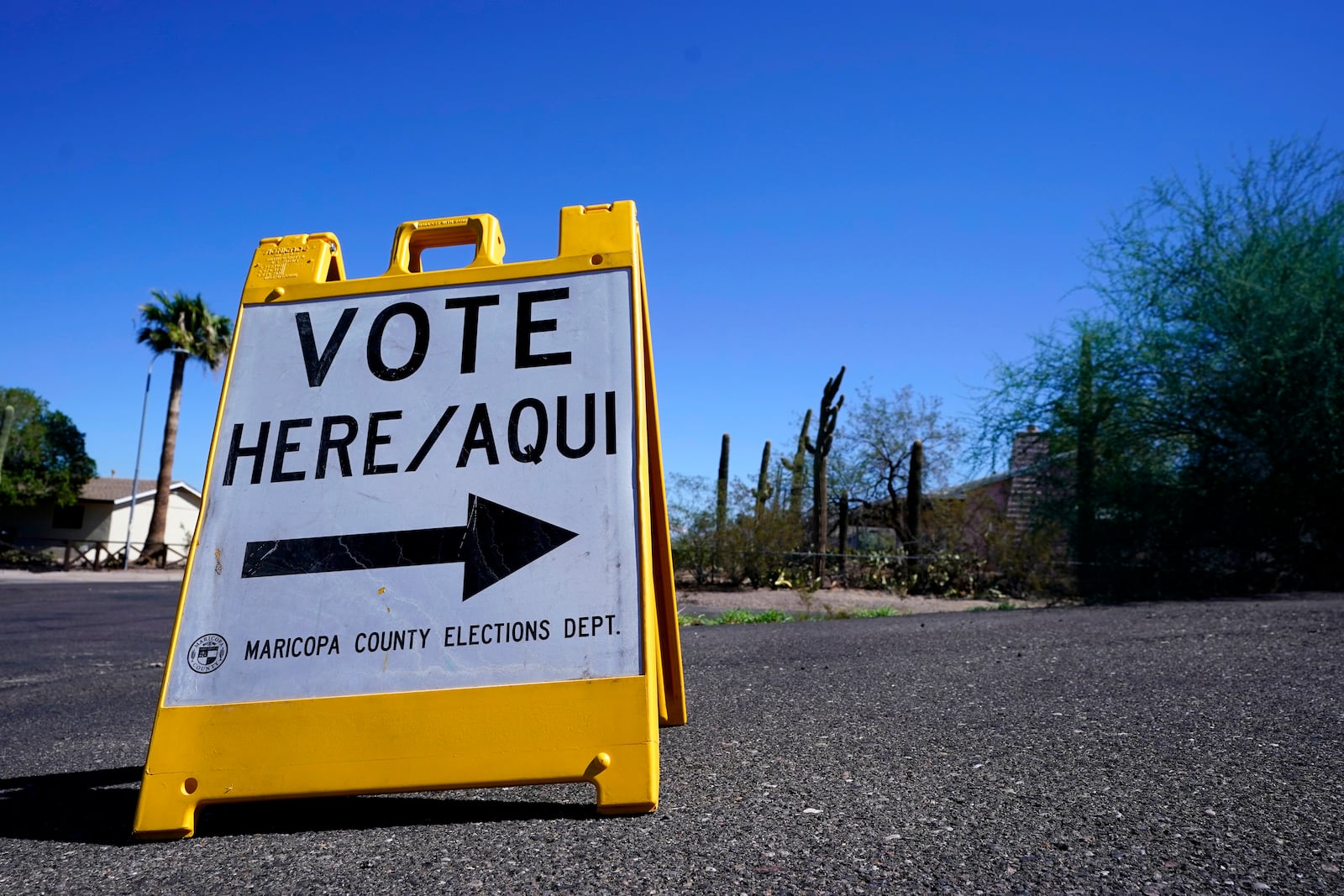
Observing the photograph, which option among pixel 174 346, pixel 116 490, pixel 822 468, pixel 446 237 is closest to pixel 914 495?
pixel 822 468

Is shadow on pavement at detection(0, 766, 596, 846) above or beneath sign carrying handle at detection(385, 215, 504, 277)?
beneath

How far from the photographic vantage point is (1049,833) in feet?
7.63

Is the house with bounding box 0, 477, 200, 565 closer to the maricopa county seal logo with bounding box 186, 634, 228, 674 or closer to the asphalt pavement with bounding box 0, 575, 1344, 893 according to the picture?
the asphalt pavement with bounding box 0, 575, 1344, 893

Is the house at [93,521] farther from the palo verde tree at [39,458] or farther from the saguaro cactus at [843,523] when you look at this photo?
the saguaro cactus at [843,523]

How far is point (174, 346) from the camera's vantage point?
35.3 metres

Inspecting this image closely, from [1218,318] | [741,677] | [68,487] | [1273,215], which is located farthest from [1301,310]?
[68,487]

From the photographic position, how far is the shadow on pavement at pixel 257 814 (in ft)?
8.64

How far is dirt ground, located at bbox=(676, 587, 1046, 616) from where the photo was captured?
49.0ft

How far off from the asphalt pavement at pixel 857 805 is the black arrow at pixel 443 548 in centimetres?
72

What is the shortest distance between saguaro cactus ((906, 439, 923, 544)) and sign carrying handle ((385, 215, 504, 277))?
16.4m

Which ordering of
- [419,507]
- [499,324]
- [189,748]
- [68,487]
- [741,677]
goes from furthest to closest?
[68,487], [741,677], [499,324], [419,507], [189,748]

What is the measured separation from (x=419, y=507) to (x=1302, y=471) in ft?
44.2

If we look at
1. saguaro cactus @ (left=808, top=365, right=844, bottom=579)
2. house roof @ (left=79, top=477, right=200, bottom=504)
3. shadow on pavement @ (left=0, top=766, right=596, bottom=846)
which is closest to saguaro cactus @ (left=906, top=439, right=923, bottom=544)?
saguaro cactus @ (left=808, top=365, right=844, bottom=579)

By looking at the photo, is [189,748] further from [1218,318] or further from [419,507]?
[1218,318]
